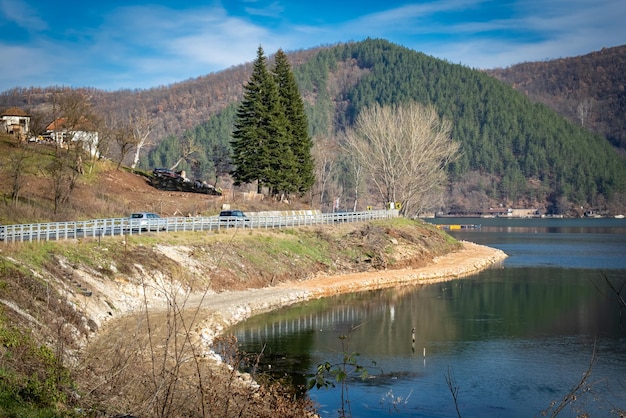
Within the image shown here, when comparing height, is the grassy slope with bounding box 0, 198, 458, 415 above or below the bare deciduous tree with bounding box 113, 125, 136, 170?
below

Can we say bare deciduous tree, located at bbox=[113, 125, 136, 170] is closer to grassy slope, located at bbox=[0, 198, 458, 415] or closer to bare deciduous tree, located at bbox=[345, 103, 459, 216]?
bare deciduous tree, located at bbox=[345, 103, 459, 216]

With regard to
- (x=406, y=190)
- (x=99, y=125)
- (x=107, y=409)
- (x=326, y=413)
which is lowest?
(x=326, y=413)

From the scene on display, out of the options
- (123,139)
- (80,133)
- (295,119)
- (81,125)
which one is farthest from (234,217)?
(123,139)

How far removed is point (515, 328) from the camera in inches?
1523

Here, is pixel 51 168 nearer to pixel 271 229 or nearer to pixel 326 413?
pixel 271 229

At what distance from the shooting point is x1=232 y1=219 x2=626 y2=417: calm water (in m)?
25.0

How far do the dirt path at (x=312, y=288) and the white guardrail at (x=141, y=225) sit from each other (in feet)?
27.5

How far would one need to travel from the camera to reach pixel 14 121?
87625 mm

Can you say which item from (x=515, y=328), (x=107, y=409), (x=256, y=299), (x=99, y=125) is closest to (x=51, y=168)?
(x=99, y=125)

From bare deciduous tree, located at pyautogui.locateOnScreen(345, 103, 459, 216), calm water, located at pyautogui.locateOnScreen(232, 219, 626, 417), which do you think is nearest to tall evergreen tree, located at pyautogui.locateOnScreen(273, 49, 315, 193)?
bare deciduous tree, located at pyautogui.locateOnScreen(345, 103, 459, 216)

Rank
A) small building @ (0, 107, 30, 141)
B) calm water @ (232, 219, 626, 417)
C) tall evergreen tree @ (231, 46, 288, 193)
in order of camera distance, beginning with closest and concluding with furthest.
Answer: calm water @ (232, 219, 626, 417) → tall evergreen tree @ (231, 46, 288, 193) → small building @ (0, 107, 30, 141)

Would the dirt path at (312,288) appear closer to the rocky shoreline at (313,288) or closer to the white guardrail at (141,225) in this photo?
the rocky shoreline at (313,288)

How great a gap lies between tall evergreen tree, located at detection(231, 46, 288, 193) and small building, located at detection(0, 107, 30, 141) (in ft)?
83.1

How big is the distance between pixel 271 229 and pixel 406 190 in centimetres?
3393
